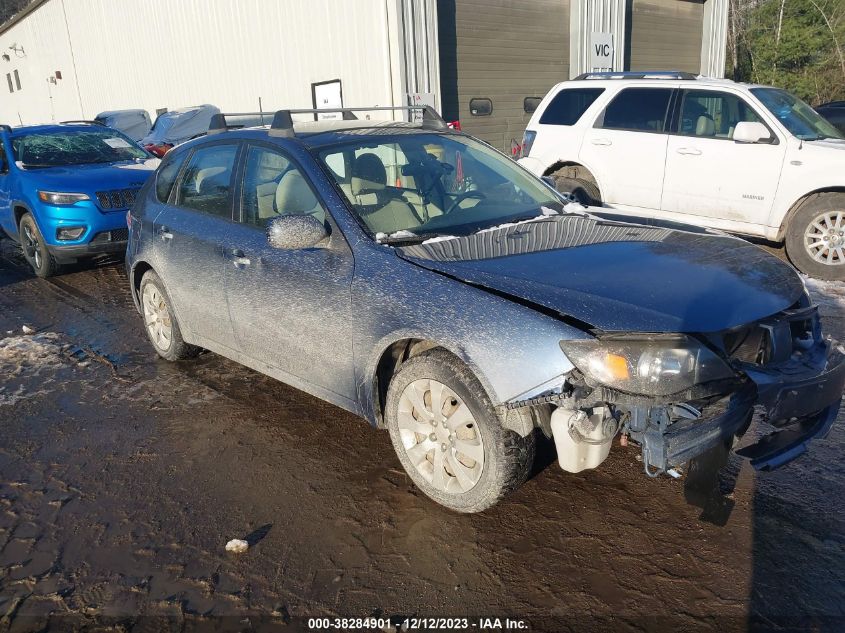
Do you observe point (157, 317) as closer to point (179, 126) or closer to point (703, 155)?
point (703, 155)

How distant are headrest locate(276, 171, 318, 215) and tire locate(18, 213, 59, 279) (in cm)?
545

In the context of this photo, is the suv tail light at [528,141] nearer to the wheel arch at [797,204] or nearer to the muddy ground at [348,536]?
the wheel arch at [797,204]

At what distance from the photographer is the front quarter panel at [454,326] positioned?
2.79 meters

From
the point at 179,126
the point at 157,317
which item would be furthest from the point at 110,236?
the point at 179,126

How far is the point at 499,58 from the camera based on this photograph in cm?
1409

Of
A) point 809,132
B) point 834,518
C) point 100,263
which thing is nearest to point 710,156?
point 809,132

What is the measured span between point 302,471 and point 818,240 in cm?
567

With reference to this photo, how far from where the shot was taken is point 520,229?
377cm

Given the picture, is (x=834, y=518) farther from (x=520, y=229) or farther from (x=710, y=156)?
(x=710, y=156)

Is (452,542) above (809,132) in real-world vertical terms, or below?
below

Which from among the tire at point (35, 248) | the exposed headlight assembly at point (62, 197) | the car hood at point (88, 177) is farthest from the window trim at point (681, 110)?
the tire at point (35, 248)

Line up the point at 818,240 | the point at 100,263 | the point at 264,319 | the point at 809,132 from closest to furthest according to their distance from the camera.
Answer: the point at 264,319 < the point at 818,240 < the point at 809,132 < the point at 100,263

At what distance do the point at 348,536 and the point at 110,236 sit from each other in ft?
20.7

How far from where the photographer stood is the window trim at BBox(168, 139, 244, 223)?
436 cm
